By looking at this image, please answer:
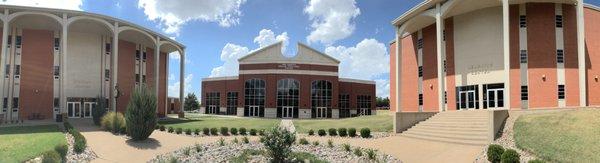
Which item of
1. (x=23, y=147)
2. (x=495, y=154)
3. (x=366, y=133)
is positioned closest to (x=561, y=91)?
(x=366, y=133)

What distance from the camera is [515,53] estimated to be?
32562 millimetres

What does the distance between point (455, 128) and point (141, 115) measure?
58.9 feet

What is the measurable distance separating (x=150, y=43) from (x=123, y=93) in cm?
708

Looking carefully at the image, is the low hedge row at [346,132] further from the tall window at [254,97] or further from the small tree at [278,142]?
the tall window at [254,97]

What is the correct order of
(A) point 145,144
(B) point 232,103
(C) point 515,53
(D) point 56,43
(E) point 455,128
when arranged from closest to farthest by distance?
(A) point 145,144
(E) point 455,128
(C) point 515,53
(D) point 56,43
(B) point 232,103

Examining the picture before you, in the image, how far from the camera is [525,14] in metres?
32.6

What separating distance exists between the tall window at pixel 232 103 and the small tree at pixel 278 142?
5290 centimetres

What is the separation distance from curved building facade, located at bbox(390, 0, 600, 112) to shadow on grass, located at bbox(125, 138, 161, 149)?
22.6 meters

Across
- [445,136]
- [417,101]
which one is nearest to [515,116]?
[445,136]

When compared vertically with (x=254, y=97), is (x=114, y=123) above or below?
below

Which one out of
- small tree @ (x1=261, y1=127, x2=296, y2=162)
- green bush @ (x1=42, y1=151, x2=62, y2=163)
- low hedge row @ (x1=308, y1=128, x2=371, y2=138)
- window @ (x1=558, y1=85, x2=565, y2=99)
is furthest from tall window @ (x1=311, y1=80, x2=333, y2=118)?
green bush @ (x1=42, y1=151, x2=62, y2=163)

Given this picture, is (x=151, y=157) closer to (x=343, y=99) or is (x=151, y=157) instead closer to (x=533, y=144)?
(x=533, y=144)

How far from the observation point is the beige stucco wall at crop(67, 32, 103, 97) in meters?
44.6

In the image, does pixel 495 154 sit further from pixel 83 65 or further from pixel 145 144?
pixel 83 65
